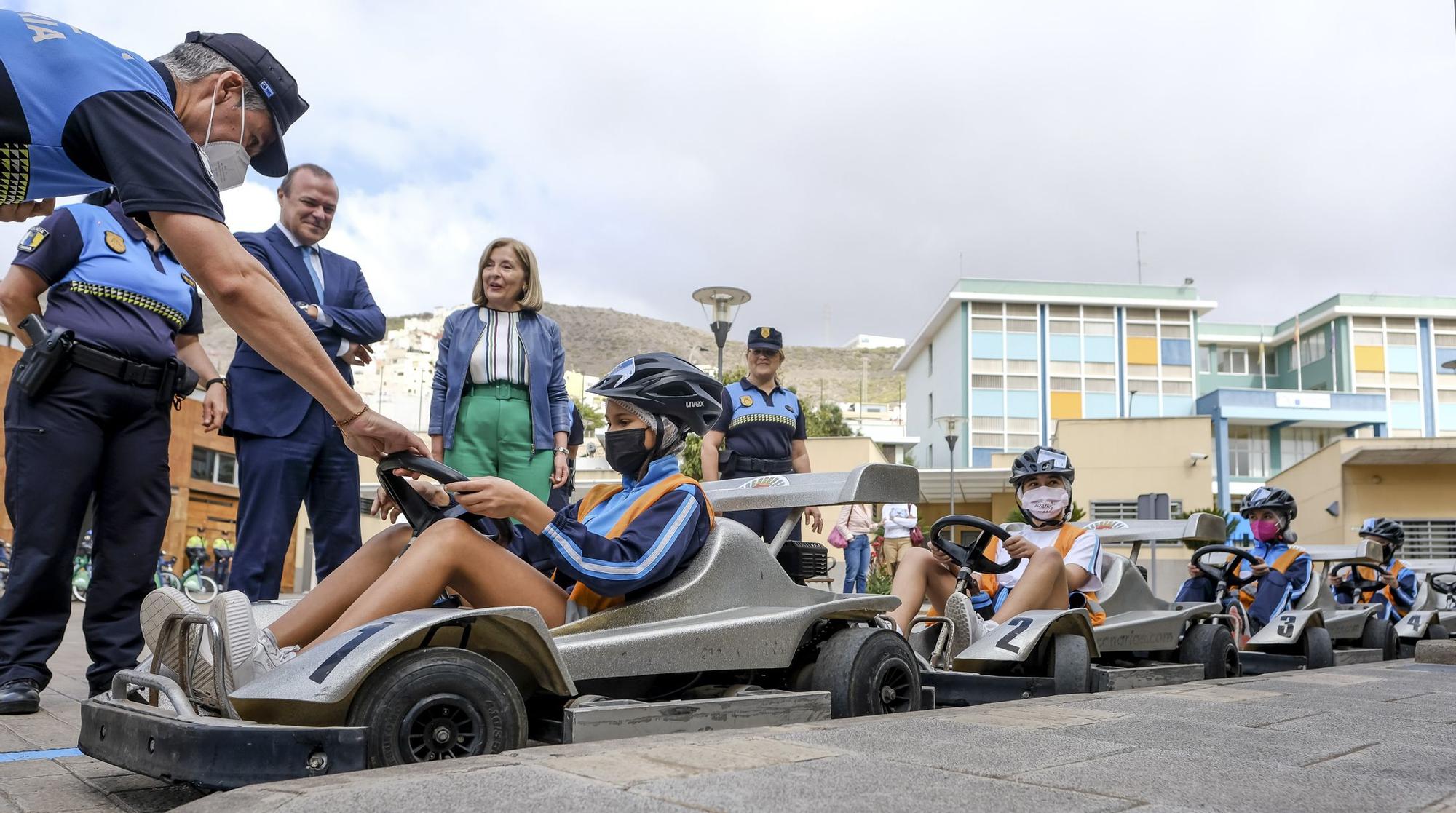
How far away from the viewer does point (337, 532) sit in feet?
17.0

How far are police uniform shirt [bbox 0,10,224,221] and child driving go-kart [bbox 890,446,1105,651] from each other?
150 inches

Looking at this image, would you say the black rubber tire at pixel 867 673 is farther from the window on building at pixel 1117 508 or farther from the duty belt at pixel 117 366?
the window on building at pixel 1117 508

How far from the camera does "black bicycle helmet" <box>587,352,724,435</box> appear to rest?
404cm

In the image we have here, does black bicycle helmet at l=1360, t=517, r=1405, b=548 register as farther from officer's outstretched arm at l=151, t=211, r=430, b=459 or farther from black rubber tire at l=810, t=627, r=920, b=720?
officer's outstretched arm at l=151, t=211, r=430, b=459

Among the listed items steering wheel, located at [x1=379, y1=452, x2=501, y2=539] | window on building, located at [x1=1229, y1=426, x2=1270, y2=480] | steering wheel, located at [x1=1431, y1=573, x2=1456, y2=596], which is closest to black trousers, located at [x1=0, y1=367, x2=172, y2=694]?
steering wheel, located at [x1=379, y1=452, x2=501, y2=539]

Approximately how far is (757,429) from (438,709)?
4.60 m

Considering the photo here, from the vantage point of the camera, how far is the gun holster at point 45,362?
438 centimetres

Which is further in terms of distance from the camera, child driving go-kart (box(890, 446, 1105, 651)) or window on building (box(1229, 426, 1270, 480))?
window on building (box(1229, 426, 1270, 480))

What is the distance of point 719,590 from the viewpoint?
392cm

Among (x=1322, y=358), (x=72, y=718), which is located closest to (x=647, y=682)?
(x=72, y=718)

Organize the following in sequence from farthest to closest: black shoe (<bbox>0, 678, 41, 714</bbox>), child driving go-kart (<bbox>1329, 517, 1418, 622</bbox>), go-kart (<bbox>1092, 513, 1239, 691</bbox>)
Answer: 1. child driving go-kart (<bbox>1329, 517, 1418, 622</bbox>)
2. go-kart (<bbox>1092, 513, 1239, 691</bbox>)
3. black shoe (<bbox>0, 678, 41, 714</bbox>)

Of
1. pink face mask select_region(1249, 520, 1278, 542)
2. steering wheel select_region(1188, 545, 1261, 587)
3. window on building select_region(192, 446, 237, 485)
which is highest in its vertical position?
window on building select_region(192, 446, 237, 485)

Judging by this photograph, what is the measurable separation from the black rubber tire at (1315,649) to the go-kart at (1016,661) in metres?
3.69

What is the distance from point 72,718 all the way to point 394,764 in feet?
7.05
